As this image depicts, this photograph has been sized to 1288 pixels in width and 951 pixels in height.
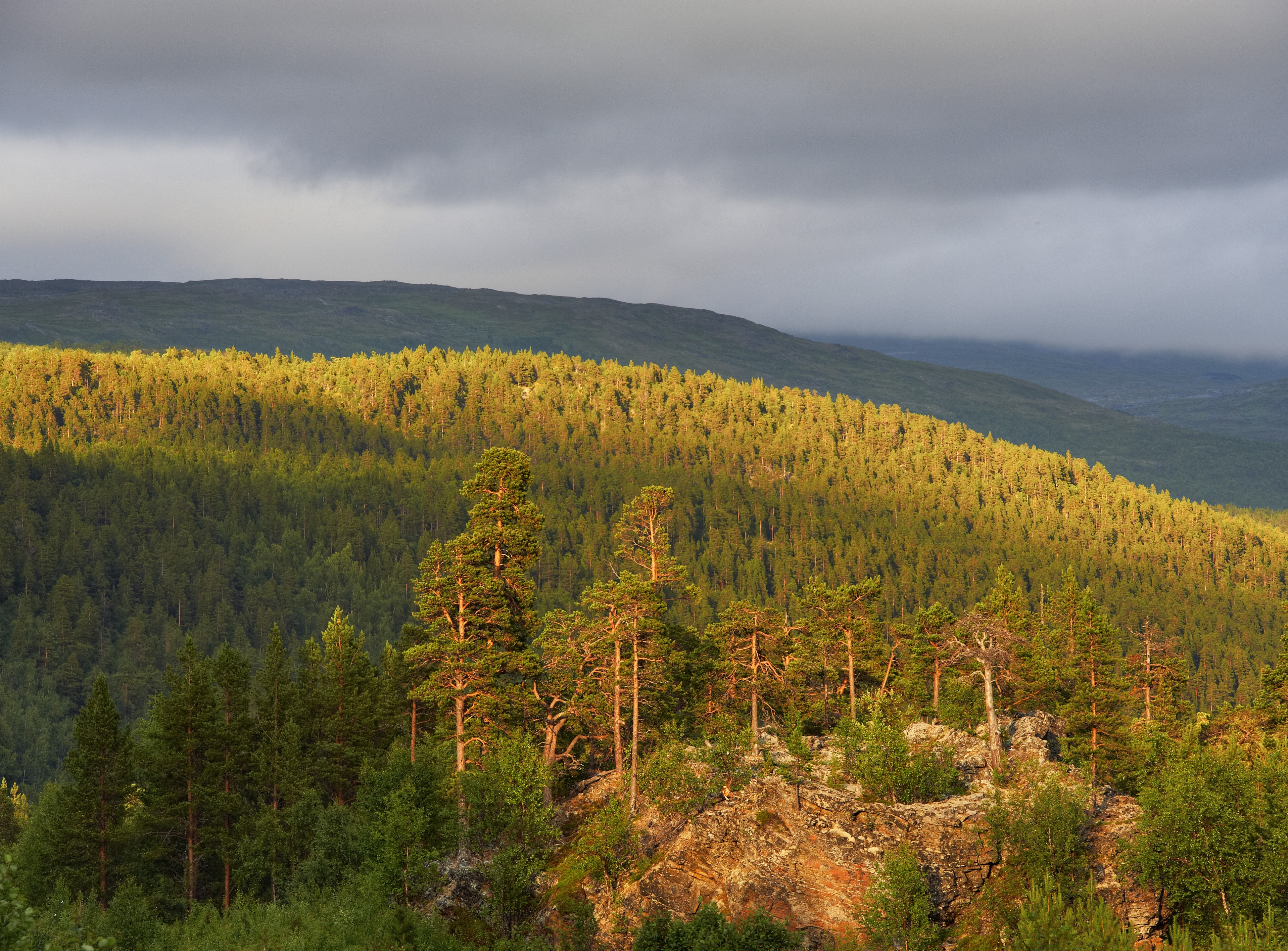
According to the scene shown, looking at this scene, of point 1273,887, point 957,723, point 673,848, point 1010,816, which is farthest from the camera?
point 957,723

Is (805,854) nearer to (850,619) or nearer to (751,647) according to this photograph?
(751,647)

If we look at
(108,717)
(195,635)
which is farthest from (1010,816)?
(195,635)

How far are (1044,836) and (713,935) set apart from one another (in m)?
15.4

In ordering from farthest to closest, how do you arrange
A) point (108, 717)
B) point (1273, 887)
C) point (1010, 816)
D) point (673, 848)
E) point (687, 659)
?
1. point (687, 659)
2. point (108, 717)
3. point (673, 848)
4. point (1010, 816)
5. point (1273, 887)

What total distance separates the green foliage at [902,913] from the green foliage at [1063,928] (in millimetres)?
3701

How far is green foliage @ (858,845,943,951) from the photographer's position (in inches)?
1683

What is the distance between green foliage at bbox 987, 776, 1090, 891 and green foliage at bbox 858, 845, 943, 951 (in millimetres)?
4901

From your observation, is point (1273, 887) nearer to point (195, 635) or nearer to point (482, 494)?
point (482, 494)

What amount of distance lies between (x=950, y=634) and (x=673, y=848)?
72.1ft

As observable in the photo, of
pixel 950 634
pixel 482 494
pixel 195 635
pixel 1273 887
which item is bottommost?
pixel 195 635

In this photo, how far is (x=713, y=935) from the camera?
41.6m

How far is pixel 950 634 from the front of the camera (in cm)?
6200

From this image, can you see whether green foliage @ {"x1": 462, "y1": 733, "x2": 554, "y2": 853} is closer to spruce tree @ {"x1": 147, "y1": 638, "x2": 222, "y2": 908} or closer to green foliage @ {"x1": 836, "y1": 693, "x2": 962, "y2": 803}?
green foliage @ {"x1": 836, "y1": 693, "x2": 962, "y2": 803}

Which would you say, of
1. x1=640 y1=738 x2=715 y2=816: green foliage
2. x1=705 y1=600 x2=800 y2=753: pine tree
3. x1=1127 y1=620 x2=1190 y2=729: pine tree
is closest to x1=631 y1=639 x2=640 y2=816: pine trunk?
x1=640 y1=738 x2=715 y2=816: green foliage
